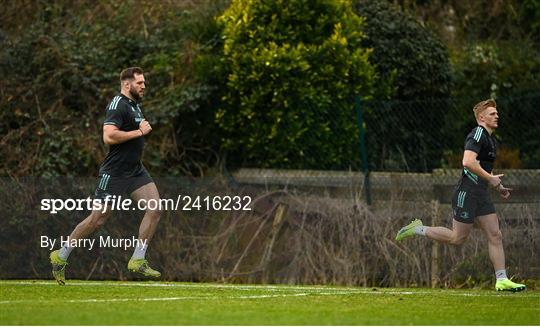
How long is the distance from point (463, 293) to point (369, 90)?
224 inches

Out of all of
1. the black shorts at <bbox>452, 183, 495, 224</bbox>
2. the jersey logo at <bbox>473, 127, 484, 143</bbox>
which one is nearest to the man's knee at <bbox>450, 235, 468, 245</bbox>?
the black shorts at <bbox>452, 183, 495, 224</bbox>

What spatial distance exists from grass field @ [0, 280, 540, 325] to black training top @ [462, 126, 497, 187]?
3.86 feet

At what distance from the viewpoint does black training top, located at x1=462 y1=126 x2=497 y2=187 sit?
12.4 metres

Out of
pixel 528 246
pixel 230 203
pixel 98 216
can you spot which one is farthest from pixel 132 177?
pixel 528 246

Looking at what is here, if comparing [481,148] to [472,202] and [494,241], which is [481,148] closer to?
[472,202]

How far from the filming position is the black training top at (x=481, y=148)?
12375mm

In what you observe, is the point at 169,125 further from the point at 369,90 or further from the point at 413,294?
the point at 413,294

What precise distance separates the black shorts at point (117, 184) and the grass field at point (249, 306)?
3.19 feet

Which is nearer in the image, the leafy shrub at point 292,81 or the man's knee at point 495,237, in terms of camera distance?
the man's knee at point 495,237

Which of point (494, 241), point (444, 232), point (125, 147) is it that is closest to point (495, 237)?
point (494, 241)

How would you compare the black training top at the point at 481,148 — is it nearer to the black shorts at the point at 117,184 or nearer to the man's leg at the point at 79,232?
the black shorts at the point at 117,184

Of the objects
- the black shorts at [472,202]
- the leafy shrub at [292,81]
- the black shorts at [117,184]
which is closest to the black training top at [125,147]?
the black shorts at [117,184]

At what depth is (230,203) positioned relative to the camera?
15.5 m

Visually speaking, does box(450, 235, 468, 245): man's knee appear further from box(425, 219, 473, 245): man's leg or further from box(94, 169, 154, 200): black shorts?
box(94, 169, 154, 200): black shorts
